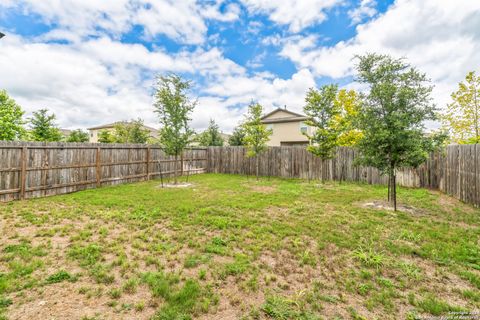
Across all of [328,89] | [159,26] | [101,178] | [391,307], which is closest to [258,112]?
[328,89]

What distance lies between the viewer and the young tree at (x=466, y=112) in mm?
12031

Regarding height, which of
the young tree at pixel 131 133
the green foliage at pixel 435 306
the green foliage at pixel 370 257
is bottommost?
the green foliage at pixel 435 306

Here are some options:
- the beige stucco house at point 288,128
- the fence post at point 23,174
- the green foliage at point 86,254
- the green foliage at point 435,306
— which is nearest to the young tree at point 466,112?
the beige stucco house at point 288,128

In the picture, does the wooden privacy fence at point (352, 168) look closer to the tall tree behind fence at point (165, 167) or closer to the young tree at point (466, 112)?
the tall tree behind fence at point (165, 167)

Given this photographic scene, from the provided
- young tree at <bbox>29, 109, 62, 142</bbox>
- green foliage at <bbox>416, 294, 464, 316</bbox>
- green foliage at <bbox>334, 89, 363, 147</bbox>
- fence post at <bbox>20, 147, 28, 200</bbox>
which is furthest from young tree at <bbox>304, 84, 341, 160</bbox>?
young tree at <bbox>29, 109, 62, 142</bbox>

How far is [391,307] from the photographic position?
2256mm

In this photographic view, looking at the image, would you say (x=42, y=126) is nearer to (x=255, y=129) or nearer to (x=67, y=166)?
(x=67, y=166)

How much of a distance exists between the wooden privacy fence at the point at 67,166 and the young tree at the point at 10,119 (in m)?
12.0

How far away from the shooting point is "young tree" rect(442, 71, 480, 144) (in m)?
12.0

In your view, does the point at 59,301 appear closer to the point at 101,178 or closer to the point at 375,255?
the point at 375,255

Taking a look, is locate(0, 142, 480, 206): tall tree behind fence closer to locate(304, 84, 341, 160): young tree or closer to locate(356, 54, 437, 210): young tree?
locate(356, 54, 437, 210): young tree

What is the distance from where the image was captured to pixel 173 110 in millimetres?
9859

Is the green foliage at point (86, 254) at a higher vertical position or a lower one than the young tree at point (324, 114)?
lower

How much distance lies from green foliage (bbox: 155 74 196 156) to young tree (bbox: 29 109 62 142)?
52.1ft
